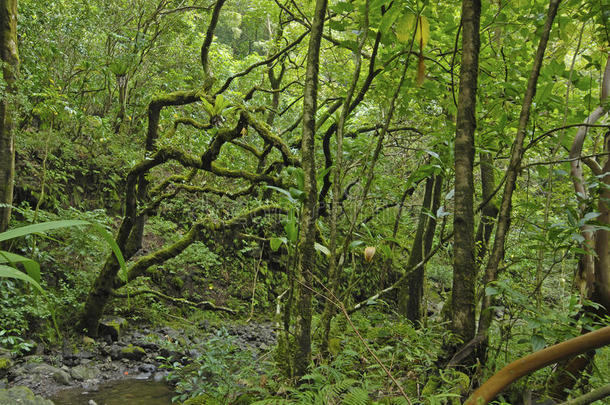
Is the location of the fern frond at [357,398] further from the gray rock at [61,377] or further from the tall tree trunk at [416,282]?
the gray rock at [61,377]

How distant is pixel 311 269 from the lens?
8.29ft

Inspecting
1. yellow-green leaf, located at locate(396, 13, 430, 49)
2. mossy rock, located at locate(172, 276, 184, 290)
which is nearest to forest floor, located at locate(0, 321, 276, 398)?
mossy rock, located at locate(172, 276, 184, 290)

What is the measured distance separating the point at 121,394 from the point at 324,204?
3.25m

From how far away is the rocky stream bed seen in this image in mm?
4238

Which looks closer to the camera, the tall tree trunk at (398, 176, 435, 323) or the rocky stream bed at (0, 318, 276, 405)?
the rocky stream bed at (0, 318, 276, 405)

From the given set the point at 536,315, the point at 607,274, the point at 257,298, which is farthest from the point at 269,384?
the point at 257,298

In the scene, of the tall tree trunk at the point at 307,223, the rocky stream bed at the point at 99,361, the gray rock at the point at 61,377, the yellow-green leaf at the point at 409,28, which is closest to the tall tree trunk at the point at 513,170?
the yellow-green leaf at the point at 409,28

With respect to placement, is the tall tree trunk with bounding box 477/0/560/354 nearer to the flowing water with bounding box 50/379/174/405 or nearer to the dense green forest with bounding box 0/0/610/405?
the dense green forest with bounding box 0/0/610/405

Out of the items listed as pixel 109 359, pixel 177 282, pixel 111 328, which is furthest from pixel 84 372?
pixel 177 282

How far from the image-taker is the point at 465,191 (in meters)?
2.08

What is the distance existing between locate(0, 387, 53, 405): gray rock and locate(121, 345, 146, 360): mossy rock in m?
1.73

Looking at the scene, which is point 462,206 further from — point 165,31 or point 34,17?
point 165,31

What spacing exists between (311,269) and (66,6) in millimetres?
7926

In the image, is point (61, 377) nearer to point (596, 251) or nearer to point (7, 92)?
point (7, 92)
